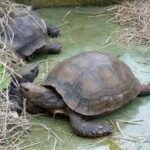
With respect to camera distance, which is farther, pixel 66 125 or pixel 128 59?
pixel 128 59

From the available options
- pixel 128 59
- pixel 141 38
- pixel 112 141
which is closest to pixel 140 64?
pixel 128 59

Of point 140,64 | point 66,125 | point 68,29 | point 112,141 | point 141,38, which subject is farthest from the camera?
point 68,29

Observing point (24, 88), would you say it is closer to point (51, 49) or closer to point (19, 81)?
point (19, 81)

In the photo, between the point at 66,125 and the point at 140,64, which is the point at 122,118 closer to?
the point at 66,125

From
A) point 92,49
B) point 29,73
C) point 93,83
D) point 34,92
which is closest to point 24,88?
point 34,92

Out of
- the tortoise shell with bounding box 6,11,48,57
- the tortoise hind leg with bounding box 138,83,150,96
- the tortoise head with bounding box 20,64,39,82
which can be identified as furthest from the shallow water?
the tortoise head with bounding box 20,64,39,82

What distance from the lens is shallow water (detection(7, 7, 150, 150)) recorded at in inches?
127

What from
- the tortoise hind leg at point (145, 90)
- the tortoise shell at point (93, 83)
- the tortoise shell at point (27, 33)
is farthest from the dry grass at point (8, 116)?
the tortoise hind leg at point (145, 90)

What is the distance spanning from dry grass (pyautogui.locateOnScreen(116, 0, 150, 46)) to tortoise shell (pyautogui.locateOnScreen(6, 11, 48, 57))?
2.66ft

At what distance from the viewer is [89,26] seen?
5156mm

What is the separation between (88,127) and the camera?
10.8 ft

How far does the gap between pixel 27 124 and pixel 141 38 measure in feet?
6.07

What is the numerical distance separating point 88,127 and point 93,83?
31 centimetres

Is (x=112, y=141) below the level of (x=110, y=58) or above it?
below
